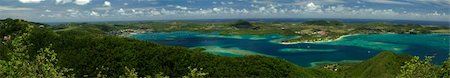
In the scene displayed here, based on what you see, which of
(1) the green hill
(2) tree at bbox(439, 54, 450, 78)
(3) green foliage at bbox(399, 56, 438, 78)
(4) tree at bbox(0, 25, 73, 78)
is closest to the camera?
(4) tree at bbox(0, 25, 73, 78)

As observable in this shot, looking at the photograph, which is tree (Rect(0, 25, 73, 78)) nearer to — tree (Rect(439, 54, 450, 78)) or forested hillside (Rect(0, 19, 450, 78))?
tree (Rect(439, 54, 450, 78))

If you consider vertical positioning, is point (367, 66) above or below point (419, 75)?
below

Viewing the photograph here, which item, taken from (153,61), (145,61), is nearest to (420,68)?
(153,61)

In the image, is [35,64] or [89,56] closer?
[35,64]

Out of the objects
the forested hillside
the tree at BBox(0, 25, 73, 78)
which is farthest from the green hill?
Answer: the tree at BBox(0, 25, 73, 78)

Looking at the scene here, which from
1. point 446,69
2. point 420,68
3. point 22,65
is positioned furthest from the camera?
point 446,69

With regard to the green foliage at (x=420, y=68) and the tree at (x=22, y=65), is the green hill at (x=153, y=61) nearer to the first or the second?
the green foliage at (x=420, y=68)

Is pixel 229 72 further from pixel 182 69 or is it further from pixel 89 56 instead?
pixel 89 56

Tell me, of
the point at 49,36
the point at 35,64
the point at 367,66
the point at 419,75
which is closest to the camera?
the point at 35,64

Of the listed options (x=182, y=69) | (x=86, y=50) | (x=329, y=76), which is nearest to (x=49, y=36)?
(x=86, y=50)

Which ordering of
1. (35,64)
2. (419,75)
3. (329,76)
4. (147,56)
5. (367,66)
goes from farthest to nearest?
(367,66)
(329,76)
(147,56)
(419,75)
(35,64)

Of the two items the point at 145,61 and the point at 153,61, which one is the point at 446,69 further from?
the point at 145,61
